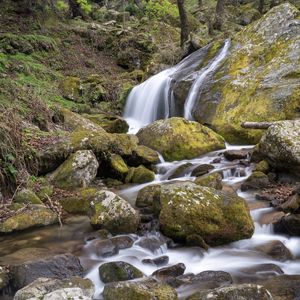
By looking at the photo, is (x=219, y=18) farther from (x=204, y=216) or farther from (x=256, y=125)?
(x=204, y=216)

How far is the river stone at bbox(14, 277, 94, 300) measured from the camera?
12.5 feet

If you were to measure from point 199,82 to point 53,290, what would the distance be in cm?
1075

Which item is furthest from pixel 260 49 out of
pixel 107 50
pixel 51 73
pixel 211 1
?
pixel 211 1

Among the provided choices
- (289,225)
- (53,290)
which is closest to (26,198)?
(53,290)

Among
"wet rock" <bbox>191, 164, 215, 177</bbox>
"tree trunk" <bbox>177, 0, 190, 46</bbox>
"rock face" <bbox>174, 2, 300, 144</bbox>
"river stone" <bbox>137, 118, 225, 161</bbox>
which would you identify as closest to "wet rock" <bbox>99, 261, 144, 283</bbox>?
"wet rock" <bbox>191, 164, 215, 177</bbox>

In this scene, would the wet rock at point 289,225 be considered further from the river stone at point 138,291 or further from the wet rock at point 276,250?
the river stone at point 138,291

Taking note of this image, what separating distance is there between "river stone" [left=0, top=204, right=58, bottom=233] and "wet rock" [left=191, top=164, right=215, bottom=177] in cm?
342

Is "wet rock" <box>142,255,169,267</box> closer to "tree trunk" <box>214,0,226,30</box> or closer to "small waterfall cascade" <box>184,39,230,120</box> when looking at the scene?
"small waterfall cascade" <box>184,39,230,120</box>

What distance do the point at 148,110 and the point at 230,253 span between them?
9548mm

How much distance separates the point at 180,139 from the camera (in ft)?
35.2

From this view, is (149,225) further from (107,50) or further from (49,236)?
(107,50)

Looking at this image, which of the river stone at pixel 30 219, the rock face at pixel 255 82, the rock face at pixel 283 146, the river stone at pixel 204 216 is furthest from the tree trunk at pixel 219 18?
the river stone at pixel 204 216

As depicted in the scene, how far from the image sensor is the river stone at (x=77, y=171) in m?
8.37

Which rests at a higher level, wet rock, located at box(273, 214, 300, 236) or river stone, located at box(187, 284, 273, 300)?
river stone, located at box(187, 284, 273, 300)
